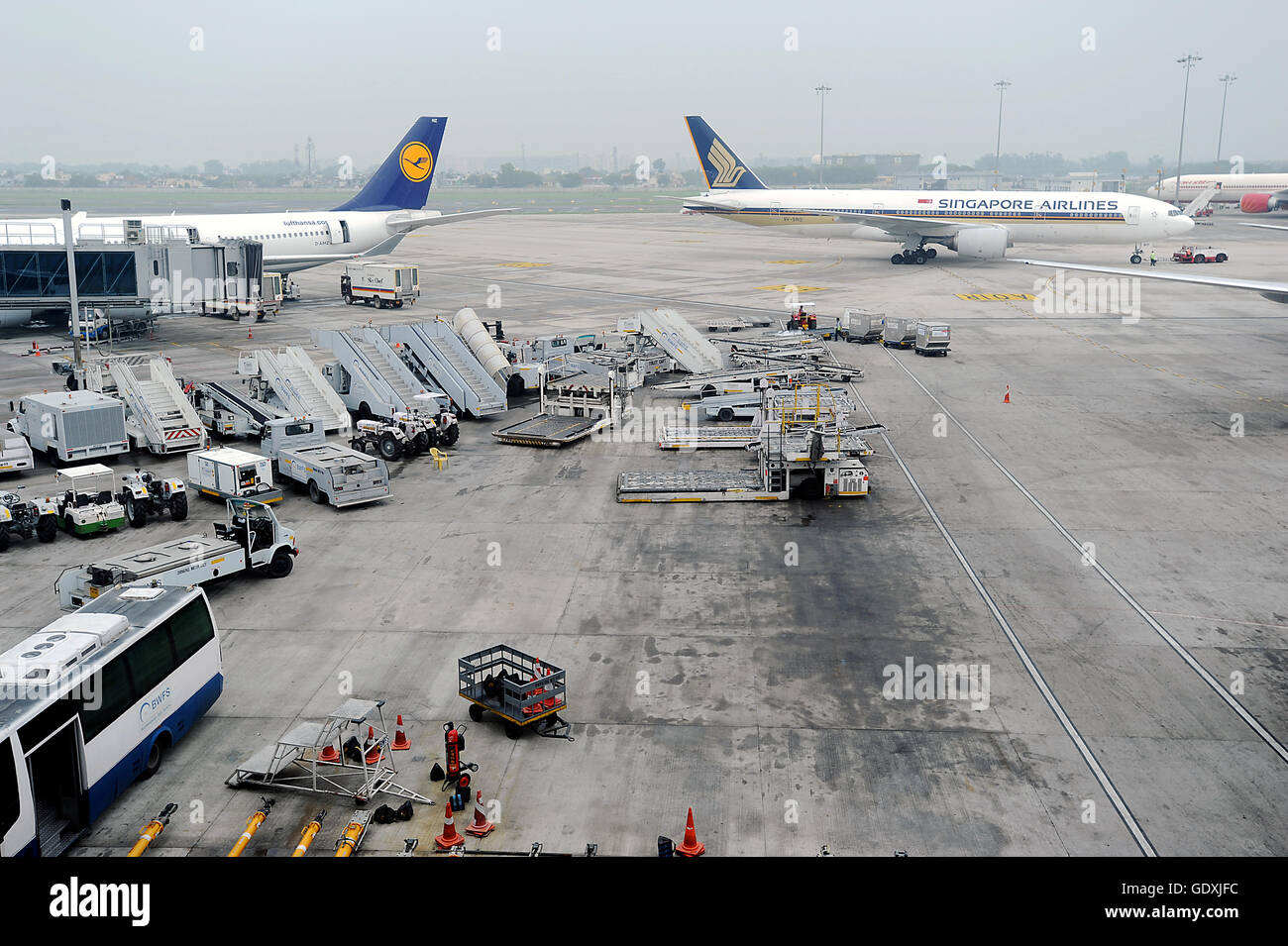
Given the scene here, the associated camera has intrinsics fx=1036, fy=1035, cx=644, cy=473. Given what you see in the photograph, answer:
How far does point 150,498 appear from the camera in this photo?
2673 cm

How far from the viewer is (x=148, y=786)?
579 inches

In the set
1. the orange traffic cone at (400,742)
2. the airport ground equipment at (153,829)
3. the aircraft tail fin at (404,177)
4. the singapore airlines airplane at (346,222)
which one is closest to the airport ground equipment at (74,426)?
the orange traffic cone at (400,742)

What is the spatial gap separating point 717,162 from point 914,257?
1917 centimetres

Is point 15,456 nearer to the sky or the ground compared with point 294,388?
nearer to the ground

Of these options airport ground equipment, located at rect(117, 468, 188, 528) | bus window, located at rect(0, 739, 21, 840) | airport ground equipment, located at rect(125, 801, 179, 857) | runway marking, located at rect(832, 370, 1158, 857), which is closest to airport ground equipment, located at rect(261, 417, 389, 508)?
airport ground equipment, located at rect(117, 468, 188, 528)

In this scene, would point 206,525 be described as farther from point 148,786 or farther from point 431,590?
point 148,786

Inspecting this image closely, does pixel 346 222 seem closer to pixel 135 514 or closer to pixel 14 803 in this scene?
pixel 135 514

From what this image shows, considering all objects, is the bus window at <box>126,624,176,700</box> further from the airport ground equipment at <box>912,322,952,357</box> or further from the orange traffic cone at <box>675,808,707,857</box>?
the airport ground equipment at <box>912,322,952,357</box>

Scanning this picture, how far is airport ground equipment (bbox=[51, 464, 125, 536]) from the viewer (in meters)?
25.9

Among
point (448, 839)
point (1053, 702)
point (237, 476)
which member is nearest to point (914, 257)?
point (237, 476)

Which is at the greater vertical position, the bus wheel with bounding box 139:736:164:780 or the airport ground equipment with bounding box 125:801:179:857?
the bus wheel with bounding box 139:736:164:780

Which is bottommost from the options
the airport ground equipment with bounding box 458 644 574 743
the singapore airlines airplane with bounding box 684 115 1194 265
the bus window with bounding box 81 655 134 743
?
the airport ground equipment with bounding box 458 644 574 743

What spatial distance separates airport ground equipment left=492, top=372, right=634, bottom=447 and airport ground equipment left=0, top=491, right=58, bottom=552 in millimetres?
13921

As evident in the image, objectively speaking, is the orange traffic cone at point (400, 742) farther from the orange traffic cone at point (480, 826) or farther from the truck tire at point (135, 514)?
the truck tire at point (135, 514)
